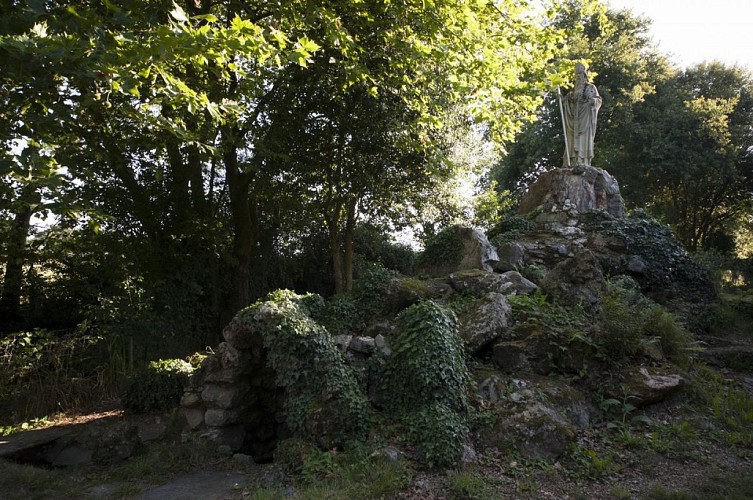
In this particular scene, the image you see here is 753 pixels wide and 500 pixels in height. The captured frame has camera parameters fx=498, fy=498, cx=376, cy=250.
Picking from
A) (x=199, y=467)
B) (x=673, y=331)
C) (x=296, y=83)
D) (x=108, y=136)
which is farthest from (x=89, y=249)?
(x=673, y=331)

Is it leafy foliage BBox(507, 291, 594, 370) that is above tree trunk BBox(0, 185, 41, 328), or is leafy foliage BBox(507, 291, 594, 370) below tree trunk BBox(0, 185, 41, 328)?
below

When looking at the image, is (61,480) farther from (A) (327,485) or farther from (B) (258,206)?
(B) (258,206)

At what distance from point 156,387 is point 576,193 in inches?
433

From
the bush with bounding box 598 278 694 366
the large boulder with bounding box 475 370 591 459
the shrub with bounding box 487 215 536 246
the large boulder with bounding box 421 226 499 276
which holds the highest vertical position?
the shrub with bounding box 487 215 536 246

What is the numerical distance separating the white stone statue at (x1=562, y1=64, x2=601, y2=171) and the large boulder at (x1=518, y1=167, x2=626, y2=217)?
97 cm

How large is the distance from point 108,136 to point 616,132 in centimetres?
2224

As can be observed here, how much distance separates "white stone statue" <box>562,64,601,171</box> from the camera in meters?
14.6

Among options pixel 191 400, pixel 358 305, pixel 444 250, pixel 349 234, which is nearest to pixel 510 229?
pixel 444 250

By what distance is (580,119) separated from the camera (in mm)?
14648

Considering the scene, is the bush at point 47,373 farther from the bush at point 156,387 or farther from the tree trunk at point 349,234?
the tree trunk at point 349,234

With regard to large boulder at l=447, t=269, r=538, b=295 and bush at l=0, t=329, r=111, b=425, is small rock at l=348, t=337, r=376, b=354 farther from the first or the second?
bush at l=0, t=329, r=111, b=425

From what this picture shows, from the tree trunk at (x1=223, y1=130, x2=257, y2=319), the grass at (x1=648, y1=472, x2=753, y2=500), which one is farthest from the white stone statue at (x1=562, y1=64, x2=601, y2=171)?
the grass at (x1=648, y1=472, x2=753, y2=500)

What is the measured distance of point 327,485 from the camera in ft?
16.6

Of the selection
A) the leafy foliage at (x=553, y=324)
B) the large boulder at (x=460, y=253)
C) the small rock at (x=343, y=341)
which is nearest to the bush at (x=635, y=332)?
the leafy foliage at (x=553, y=324)
